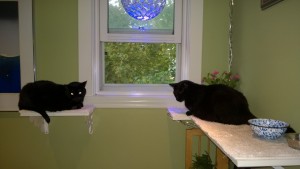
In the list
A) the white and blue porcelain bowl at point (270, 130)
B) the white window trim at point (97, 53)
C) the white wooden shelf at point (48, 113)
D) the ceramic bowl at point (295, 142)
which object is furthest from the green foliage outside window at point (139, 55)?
the ceramic bowl at point (295, 142)

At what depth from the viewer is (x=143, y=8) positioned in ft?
7.24

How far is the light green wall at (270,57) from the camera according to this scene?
4.14ft

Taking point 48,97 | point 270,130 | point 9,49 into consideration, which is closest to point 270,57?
point 270,130

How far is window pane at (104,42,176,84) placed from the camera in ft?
7.51

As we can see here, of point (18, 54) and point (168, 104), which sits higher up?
point (18, 54)

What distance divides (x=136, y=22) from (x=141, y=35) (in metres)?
0.13

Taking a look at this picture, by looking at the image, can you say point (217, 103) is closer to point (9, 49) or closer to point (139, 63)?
point (139, 63)

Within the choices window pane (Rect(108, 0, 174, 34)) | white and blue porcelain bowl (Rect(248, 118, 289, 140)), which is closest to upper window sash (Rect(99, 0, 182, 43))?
window pane (Rect(108, 0, 174, 34))

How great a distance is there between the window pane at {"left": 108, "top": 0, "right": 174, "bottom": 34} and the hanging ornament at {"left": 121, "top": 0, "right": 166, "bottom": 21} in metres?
0.03

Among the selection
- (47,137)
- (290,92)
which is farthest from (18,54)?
(290,92)

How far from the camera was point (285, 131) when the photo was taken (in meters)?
1.17

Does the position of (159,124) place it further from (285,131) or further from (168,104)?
(285,131)

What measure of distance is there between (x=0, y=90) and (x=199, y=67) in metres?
1.73

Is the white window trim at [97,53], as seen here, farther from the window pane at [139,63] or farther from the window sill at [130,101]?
the window pane at [139,63]
